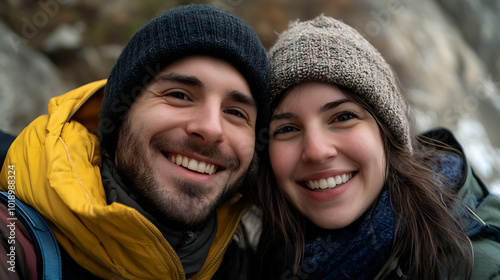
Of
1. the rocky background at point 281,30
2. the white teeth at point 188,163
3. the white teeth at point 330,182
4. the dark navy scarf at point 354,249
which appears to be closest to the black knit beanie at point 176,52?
the white teeth at point 188,163

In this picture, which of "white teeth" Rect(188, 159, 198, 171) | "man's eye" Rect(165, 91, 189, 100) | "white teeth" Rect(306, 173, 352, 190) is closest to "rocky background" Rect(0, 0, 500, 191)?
"white teeth" Rect(306, 173, 352, 190)

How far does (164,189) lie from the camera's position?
72.6 inches

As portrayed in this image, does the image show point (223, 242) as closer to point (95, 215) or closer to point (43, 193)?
point (95, 215)

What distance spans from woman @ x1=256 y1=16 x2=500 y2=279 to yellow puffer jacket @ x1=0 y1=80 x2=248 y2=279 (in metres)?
0.88

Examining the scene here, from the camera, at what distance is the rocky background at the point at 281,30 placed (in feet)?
16.2

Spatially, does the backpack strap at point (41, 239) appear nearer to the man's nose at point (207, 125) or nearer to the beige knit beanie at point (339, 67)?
the man's nose at point (207, 125)

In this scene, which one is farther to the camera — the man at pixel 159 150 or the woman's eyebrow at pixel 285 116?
the woman's eyebrow at pixel 285 116

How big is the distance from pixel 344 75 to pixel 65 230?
1.73m

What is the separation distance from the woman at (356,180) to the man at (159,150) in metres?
0.27

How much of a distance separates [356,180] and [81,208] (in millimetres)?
1542

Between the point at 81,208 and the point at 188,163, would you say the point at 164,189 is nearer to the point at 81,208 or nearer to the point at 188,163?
the point at 188,163

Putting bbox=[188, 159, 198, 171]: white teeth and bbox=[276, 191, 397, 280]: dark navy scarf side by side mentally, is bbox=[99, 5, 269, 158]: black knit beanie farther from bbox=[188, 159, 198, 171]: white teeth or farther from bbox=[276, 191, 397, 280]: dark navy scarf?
bbox=[276, 191, 397, 280]: dark navy scarf

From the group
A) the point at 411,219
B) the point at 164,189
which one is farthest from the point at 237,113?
the point at 411,219

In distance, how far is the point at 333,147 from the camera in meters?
2.01
